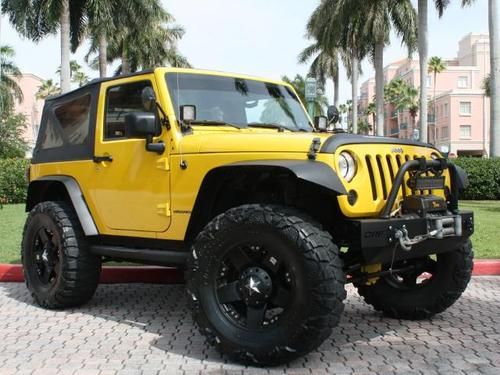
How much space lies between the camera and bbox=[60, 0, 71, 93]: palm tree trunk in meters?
24.6

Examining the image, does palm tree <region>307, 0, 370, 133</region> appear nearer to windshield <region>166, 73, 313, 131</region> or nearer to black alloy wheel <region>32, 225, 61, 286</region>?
windshield <region>166, 73, 313, 131</region>

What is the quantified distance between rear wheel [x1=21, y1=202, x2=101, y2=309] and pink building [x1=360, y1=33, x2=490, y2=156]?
66093 mm

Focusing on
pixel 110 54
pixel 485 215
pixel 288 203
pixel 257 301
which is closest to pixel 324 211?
pixel 288 203

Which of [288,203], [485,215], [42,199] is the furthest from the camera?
[485,215]

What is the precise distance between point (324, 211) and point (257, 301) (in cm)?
81

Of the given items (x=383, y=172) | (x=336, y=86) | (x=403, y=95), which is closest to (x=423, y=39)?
(x=383, y=172)

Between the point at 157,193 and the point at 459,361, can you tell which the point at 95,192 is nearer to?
the point at 157,193

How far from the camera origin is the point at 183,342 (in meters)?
4.86

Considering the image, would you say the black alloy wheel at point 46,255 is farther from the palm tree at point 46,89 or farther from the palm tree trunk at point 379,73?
the palm tree at point 46,89

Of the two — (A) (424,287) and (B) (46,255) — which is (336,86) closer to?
(B) (46,255)

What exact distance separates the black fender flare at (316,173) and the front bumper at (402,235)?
0.31 m

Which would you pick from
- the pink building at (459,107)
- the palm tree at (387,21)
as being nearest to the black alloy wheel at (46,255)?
the palm tree at (387,21)

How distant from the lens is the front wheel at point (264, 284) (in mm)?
3910

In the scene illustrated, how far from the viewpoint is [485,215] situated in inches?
543
